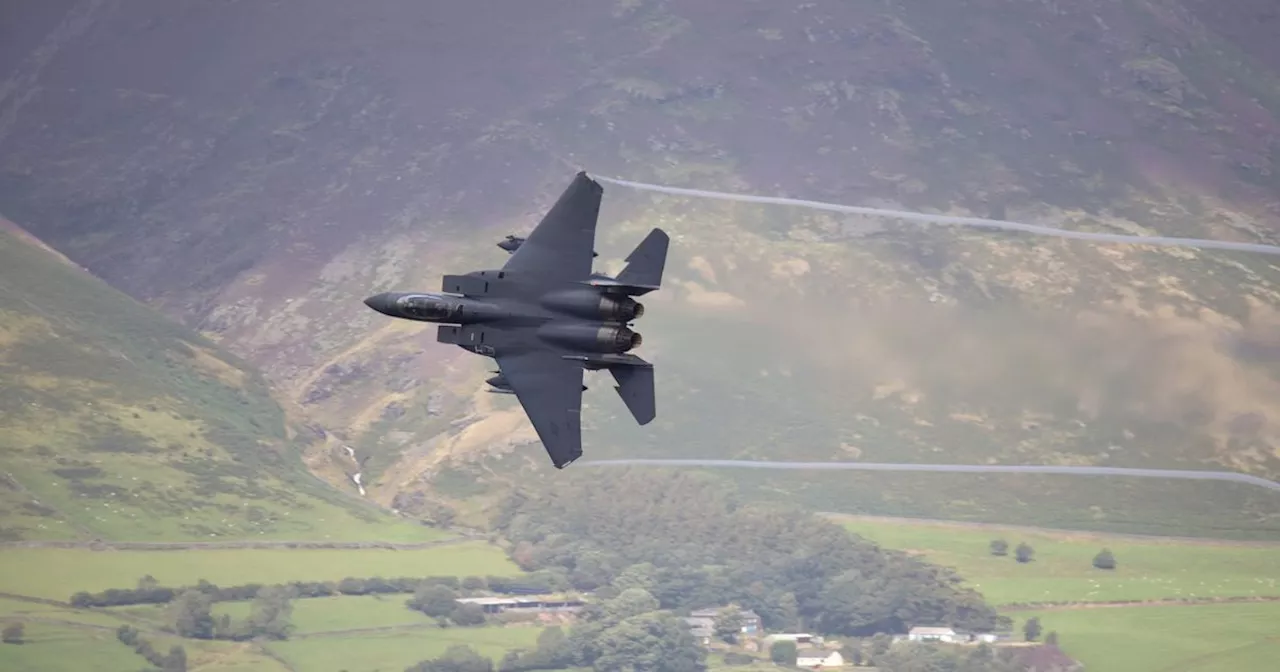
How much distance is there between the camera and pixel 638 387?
258 ft

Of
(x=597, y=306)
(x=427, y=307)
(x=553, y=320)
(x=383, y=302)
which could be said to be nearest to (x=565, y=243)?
(x=553, y=320)

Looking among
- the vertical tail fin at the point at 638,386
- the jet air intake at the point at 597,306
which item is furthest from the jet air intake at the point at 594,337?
the vertical tail fin at the point at 638,386

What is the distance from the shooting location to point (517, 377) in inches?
3164

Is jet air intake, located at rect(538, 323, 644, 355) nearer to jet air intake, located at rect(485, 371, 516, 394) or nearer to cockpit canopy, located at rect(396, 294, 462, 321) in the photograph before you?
jet air intake, located at rect(485, 371, 516, 394)

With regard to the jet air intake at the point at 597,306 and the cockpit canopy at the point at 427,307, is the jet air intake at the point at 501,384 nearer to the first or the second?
the cockpit canopy at the point at 427,307

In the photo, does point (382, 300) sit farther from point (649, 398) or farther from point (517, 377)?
point (649, 398)

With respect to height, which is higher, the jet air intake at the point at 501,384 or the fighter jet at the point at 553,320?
the fighter jet at the point at 553,320

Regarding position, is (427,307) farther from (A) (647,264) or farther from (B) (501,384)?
(A) (647,264)

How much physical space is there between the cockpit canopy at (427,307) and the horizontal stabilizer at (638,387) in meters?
7.77

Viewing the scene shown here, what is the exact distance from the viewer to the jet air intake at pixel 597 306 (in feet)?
256

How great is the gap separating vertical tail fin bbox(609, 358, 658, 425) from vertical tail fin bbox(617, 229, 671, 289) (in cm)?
374

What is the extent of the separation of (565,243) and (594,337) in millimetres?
4632

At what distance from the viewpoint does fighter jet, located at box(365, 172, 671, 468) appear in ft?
258

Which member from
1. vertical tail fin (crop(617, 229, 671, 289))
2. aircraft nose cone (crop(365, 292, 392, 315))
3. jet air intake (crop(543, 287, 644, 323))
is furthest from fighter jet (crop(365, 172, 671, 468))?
vertical tail fin (crop(617, 229, 671, 289))
